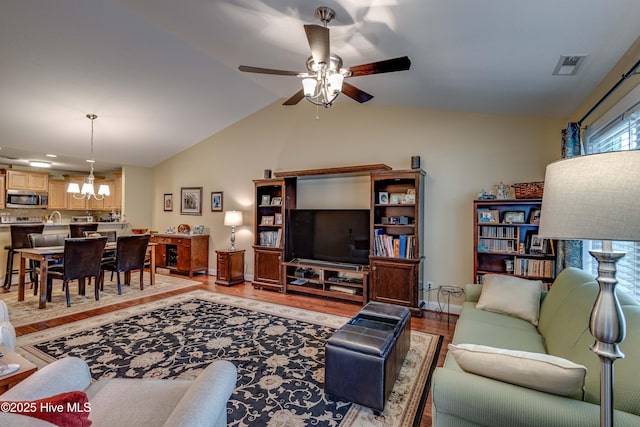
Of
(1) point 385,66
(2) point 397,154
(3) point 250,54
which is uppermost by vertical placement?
(3) point 250,54

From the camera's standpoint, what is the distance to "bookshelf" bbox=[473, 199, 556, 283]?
3.33 metres

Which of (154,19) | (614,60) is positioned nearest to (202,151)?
(154,19)

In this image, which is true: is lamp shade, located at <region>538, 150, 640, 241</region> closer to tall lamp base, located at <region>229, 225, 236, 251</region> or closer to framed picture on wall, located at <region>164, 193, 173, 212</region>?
tall lamp base, located at <region>229, 225, 236, 251</region>

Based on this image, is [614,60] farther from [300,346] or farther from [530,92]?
[300,346]

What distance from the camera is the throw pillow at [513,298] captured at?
258cm

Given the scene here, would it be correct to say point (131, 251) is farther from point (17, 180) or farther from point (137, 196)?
point (17, 180)

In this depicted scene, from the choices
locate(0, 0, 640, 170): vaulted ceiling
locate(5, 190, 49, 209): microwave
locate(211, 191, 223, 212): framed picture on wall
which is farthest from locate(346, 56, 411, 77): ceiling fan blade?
locate(5, 190, 49, 209): microwave

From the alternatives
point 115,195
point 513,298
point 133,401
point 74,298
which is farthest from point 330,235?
point 115,195

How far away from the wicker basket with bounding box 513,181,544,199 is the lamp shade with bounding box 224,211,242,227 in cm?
433

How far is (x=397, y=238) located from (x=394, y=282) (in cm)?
59

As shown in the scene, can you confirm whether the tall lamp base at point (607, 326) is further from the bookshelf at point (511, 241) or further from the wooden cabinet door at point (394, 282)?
the wooden cabinet door at point (394, 282)

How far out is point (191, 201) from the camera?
6.60m

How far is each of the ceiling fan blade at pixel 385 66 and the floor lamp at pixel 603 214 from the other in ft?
4.21

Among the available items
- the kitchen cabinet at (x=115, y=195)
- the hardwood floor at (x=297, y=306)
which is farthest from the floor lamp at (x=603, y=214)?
the kitchen cabinet at (x=115, y=195)
